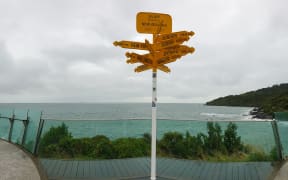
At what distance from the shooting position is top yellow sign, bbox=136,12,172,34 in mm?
4270

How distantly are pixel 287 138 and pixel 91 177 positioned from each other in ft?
11.7

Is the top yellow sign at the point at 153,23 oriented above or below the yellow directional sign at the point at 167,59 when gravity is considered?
above

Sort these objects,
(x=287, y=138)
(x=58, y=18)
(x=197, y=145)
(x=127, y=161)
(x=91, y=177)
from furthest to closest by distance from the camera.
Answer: (x=58, y=18) → (x=197, y=145) → (x=127, y=161) → (x=287, y=138) → (x=91, y=177)

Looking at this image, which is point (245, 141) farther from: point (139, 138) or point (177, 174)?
point (139, 138)

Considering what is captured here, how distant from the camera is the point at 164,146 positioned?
6.15 meters

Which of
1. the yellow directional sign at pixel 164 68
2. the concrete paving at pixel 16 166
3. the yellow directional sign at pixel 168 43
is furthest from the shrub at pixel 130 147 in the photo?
the yellow directional sign at pixel 168 43

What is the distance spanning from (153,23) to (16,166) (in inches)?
136

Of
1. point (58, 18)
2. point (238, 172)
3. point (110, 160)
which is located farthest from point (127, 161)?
point (58, 18)

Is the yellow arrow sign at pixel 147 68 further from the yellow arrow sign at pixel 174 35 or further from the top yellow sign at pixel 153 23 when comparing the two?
the top yellow sign at pixel 153 23

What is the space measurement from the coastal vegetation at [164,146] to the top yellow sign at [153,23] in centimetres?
263

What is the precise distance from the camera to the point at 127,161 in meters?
5.56

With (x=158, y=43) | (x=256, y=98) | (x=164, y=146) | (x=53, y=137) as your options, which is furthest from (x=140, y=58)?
(x=256, y=98)

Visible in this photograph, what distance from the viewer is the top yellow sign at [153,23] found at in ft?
14.0

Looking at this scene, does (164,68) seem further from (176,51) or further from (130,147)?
(130,147)
